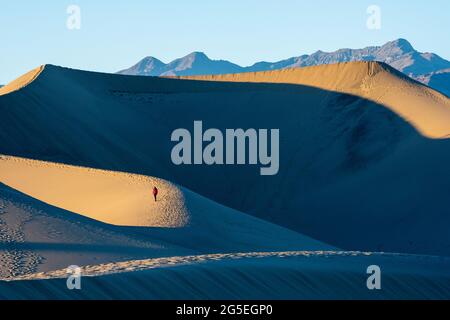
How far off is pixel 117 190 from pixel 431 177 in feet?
50.7

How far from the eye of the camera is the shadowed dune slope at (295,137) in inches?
1486

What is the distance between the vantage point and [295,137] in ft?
161

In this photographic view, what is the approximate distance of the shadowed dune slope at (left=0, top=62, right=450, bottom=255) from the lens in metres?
37.8

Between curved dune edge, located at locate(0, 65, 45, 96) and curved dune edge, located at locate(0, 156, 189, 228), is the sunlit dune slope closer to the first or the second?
curved dune edge, located at locate(0, 156, 189, 228)

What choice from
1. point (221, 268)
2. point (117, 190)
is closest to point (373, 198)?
point (117, 190)

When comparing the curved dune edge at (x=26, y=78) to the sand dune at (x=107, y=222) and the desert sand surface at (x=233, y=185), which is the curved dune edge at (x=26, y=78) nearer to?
the desert sand surface at (x=233, y=185)

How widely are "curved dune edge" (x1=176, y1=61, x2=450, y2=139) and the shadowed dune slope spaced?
89 millimetres

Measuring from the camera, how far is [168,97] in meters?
57.4

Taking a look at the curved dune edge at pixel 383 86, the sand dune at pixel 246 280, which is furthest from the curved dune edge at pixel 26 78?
the sand dune at pixel 246 280

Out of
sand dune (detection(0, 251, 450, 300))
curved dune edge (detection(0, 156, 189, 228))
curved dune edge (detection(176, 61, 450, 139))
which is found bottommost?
sand dune (detection(0, 251, 450, 300))

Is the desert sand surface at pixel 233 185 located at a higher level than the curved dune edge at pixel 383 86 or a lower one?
lower

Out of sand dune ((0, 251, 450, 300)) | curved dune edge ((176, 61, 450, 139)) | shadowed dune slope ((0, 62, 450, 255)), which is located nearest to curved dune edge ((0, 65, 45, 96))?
shadowed dune slope ((0, 62, 450, 255))

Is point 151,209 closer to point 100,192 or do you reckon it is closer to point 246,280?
point 100,192

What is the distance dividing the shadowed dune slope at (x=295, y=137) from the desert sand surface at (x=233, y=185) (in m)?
0.10
